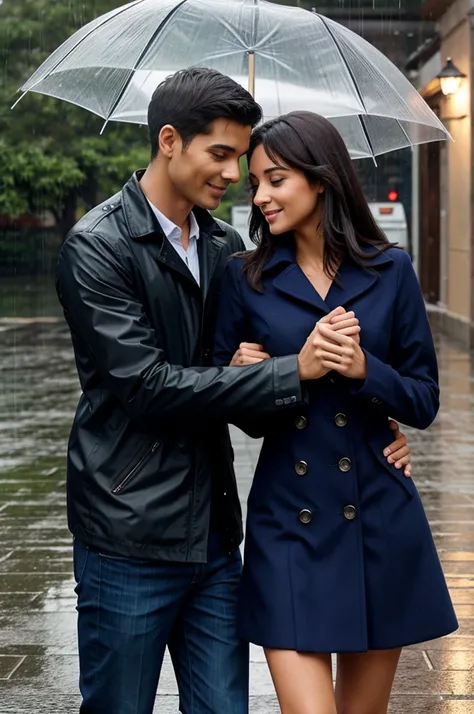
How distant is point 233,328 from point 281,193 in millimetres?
362

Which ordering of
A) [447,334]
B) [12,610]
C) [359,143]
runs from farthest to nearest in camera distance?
[447,334] < [12,610] < [359,143]

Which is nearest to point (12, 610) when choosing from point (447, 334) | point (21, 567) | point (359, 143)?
point (21, 567)

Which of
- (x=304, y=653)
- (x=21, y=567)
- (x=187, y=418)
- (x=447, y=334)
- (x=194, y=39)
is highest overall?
(x=194, y=39)

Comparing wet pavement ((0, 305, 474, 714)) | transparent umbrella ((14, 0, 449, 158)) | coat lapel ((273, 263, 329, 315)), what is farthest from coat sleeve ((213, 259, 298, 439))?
wet pavement ((0, 305, 474, 714))

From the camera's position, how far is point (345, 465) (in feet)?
11.4

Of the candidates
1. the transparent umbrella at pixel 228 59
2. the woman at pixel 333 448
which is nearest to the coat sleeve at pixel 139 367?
the woman at pixel 333 448

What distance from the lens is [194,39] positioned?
4531 millimetres

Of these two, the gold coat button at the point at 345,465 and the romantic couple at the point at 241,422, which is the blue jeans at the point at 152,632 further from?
the gold coat button at the point at 345,465

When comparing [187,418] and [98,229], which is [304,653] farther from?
[98,229]

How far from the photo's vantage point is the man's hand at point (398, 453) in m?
3.52

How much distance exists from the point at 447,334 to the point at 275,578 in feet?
59.6

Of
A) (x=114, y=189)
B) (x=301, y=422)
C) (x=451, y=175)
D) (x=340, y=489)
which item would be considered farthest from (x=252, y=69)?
(x=114, y=189)

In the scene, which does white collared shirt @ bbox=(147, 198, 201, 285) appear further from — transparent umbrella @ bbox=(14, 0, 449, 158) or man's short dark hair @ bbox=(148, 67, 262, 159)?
transparent umbrella @ bbox=(14, 0, 449, 158)

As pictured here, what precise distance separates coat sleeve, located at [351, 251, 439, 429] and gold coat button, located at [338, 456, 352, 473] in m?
0.15
